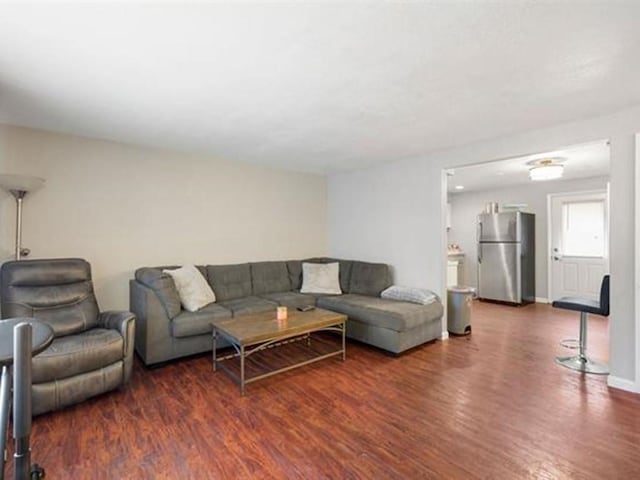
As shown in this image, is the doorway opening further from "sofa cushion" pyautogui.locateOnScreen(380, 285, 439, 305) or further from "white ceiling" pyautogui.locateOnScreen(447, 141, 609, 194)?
"sofa cushion" pyautogui.locateOnScreen(380, 285, 439, 305)

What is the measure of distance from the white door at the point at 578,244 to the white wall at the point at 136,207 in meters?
4.99

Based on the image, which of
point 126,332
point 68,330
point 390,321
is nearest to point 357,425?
point 390,321

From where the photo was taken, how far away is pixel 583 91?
7.59 ft

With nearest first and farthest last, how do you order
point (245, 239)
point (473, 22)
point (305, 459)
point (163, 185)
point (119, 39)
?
point (473, 22) → point (119, 39) → point (305, 459) → point (163, 185) → point (245, 239)

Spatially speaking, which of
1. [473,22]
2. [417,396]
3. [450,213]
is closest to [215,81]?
[473,22]

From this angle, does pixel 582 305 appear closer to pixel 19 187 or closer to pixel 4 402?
pixel 4 402

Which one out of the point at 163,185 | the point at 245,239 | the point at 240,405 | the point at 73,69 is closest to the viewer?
the point at 73,69

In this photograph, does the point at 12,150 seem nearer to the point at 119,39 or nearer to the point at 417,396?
the point at 119,39

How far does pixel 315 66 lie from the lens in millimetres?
1974

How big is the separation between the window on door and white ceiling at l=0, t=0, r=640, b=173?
149 inches

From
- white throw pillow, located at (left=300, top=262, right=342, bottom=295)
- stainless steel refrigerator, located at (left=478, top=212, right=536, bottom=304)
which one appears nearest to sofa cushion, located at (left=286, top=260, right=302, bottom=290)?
white throw pillow, located at (left=300, top=262, right=342, bottom=295)

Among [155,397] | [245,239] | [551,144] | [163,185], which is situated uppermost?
[551,144]

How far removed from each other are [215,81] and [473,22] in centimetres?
160

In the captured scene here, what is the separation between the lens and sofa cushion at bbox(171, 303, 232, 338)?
3.09 metres
